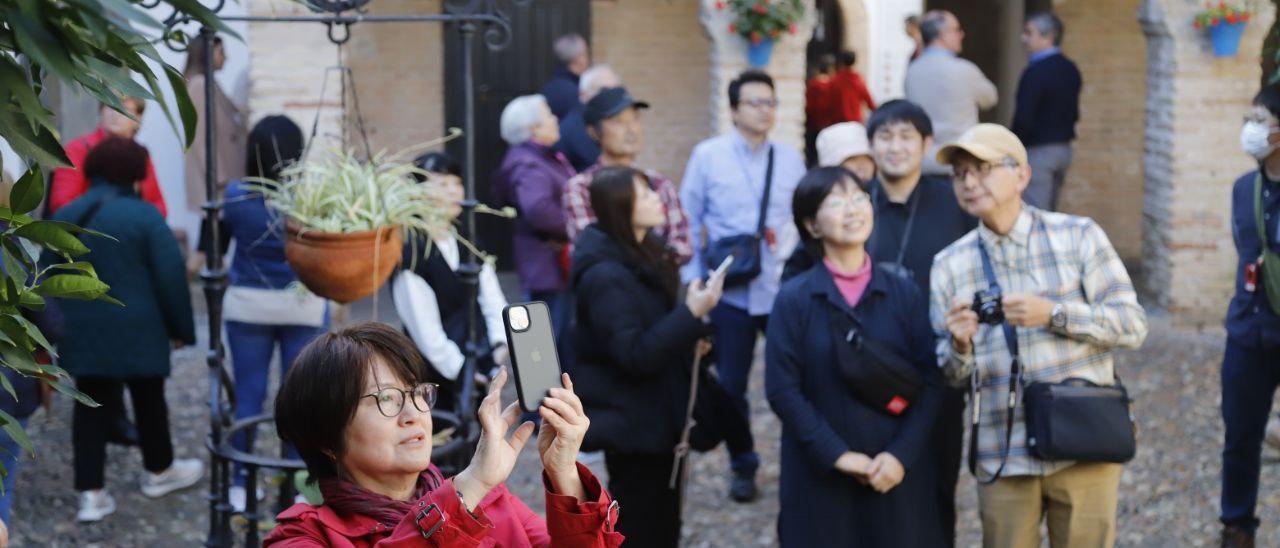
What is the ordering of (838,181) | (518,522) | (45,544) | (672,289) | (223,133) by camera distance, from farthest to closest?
(223,133), (45,544), (672,289), (838,181), (518,522)

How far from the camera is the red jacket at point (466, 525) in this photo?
2.58 metres

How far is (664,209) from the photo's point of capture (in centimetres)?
670

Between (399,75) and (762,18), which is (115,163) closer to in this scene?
(762,18)

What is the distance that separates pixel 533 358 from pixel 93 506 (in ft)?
15.1

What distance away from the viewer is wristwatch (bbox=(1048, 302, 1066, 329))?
4504 millimetres

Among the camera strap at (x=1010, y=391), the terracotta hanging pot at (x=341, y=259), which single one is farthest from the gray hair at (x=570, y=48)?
the camera strap at (x=1010, y=391)

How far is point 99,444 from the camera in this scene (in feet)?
22.3

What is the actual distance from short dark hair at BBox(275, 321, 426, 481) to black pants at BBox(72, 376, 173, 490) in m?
4.23

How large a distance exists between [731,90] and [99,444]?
316 cm

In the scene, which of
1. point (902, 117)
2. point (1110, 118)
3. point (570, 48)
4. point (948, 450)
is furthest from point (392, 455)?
point (1110, 118)

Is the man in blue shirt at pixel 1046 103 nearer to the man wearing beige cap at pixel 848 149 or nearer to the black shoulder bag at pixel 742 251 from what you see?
the black shoulder bag at pixel 742 251

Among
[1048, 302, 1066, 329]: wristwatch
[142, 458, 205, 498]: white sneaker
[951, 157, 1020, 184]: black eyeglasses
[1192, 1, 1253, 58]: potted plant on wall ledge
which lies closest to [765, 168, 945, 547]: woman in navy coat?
[951, 157, 1020, 184]: black eyeglasses

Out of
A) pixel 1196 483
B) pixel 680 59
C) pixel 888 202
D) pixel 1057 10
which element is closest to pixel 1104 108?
pixel 1057 10

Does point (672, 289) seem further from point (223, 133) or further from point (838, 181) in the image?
point (223, 133)
